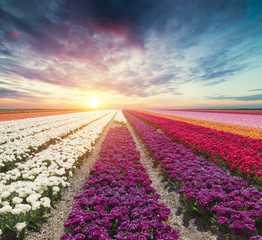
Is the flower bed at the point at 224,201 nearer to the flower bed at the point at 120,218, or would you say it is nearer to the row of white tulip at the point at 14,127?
the flower bed at the point at 120,218

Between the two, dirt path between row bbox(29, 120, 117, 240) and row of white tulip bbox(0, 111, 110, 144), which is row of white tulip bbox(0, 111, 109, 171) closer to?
row of white tulip bbox(0, 111, 110, 144)

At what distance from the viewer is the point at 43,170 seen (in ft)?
20.2

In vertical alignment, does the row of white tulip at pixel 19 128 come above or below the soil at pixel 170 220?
above

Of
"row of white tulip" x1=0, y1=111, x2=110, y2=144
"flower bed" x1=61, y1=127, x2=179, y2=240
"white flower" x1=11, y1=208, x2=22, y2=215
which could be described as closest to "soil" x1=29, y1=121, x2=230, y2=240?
"flower bed" x1=61, y1=127, x2=179, y2=240

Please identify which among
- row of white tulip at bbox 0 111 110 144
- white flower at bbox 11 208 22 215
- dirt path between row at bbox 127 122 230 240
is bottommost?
dirt path between row at bbox 127 122 230 240

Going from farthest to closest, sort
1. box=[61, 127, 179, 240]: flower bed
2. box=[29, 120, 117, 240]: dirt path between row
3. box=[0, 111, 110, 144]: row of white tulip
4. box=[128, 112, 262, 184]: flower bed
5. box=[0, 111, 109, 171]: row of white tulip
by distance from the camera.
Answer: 1. box=[0, 111, 110, 144]: row of white tulip
2. box=[0, 111, 109, 171]: row of white tulip
3. box=[128, 112, 262, 184]: flower bed
4. box=[29, 120, 117, 240]: dirt path between row
5. box=[61, 127, 179, 240]: flower bed

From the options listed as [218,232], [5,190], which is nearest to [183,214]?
[218,232]

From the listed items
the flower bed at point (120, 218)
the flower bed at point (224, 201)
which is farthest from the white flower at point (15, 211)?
the flower bed at point (224, 201)

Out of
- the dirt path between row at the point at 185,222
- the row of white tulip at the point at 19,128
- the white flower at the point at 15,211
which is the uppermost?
the row of white tulip at the point at 19,128

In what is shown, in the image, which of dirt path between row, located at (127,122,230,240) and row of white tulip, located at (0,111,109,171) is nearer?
dirt path between row, located at (127,122,230,240)

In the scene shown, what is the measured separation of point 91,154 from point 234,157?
8967mm

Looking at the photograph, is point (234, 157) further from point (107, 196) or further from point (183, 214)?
point (107, 196)

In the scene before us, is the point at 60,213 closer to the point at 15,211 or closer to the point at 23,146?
the point at 15,211

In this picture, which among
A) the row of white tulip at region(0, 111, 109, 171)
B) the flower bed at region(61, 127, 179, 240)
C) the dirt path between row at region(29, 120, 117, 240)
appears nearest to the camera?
the flower bed at region(61, 127, 179, 240)
